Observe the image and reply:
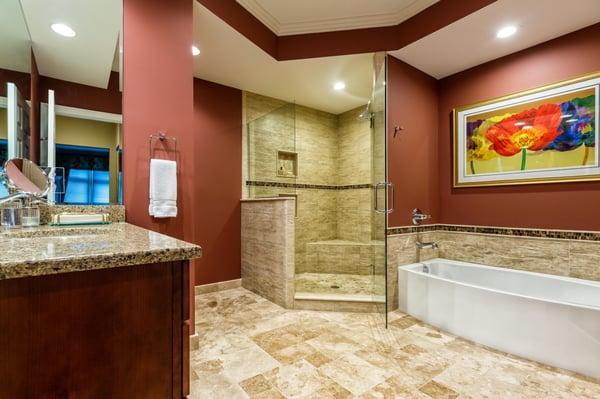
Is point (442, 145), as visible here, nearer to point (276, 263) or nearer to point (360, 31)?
point (360, 31)

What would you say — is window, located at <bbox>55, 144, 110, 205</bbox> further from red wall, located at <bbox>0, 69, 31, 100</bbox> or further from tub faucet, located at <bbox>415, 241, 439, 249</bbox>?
tub faucet, located at <bbox>415, 241, 439, 249</bbox>

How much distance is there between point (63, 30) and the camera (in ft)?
5.15

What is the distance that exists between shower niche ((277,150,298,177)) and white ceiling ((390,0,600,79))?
1796mm

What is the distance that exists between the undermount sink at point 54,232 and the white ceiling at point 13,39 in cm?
82

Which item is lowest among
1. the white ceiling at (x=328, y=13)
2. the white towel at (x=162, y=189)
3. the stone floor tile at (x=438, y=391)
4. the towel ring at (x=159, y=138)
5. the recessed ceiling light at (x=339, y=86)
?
the stone floor tile at (x=438, y=391)

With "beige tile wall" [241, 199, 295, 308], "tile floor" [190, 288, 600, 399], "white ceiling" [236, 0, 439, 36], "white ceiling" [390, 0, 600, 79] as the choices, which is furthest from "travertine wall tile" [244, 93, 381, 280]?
"tile floor" [190, 288, 600, 399]

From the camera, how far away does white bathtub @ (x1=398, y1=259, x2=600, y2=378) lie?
172 cm

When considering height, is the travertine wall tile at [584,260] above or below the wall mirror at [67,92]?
below

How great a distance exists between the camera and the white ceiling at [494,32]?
6.73 ft

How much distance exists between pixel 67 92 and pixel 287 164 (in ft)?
8.59

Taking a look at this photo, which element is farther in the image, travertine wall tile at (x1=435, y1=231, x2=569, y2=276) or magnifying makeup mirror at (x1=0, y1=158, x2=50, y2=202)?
travertine wall tile at (x1=435, y1=231, x2=569, y2=276)

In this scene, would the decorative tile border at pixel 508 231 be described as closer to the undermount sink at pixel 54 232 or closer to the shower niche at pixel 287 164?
the shower niche at pixel 287 164

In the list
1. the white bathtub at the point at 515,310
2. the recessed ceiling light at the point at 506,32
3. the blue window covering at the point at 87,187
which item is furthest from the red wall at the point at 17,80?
the recessed ceiling light at the point at 506,32

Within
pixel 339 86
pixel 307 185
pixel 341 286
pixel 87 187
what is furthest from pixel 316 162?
pixel 87 187
